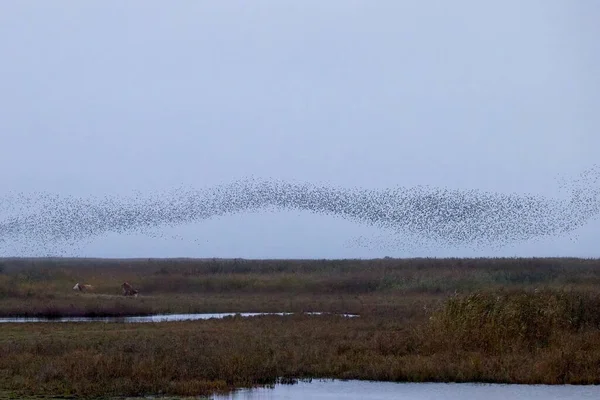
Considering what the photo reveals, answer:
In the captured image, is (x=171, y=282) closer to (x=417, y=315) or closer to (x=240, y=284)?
(x=240, y=284)

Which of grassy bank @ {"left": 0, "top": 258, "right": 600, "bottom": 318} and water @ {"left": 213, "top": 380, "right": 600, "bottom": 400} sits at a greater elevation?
grassy bank @ {"left": 0, "top": 258, "right": 600, "bottom": 318}

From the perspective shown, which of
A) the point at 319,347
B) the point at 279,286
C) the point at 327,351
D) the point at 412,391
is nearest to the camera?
the point at 412,391

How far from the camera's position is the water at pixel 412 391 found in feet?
65.5

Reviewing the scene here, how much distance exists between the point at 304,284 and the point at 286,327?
1091 inches

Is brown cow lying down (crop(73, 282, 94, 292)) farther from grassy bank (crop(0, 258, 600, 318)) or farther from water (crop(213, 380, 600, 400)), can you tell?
water (crop(213, 380, 600, 400))

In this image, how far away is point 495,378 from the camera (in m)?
21.8

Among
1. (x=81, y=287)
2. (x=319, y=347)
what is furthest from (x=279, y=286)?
(x=319, y=347)

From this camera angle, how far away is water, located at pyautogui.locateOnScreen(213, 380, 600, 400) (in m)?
20.0

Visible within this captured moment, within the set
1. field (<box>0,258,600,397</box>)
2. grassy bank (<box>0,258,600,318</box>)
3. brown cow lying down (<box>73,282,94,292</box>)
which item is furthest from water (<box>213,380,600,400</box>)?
brown cow lying down (<box>73,282,94,292</box>)

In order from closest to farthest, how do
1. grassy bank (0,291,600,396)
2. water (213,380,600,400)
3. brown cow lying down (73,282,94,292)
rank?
water (213,380,600,400) < grassy bank (0,291,600,396) < brown cow lying down (73,282,94,292)

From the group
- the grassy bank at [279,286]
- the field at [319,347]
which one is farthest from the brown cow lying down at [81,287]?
the field at [319,347]

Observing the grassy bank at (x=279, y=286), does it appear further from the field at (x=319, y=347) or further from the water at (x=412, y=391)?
the water at (x=412, y=391)

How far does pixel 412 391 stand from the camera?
68.4 feet

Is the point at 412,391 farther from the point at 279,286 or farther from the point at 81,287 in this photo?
the point at 81,287
